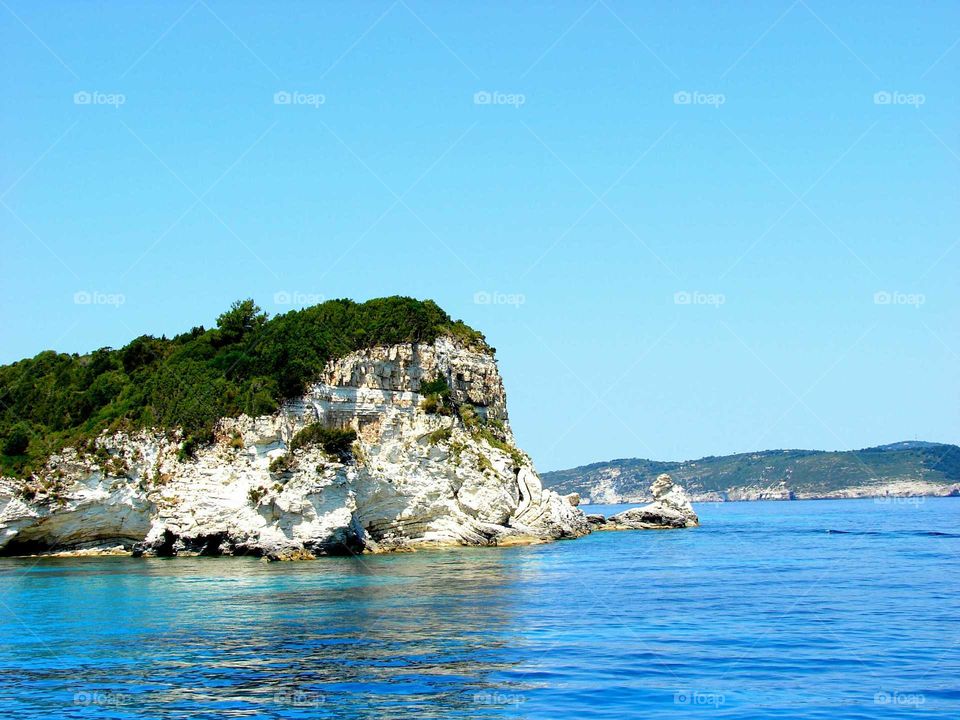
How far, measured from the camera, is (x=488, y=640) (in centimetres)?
2845

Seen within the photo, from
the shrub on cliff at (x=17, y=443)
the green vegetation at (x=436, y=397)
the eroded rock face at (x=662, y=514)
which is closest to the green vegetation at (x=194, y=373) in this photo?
the shrub on cliff at (x=17, y=443)

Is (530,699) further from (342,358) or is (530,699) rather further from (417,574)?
(342,358)

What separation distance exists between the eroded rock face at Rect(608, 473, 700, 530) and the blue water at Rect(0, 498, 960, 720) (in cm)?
4327

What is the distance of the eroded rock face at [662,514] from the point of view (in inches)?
3767

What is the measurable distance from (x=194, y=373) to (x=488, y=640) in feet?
150

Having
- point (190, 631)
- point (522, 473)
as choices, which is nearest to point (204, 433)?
point (522, 473)

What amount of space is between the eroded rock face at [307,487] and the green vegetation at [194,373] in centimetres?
130

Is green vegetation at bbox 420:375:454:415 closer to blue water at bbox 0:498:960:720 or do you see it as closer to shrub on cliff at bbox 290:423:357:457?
shrub on cliff at bbox 290:423:357:457

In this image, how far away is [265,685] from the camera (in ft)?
75.1

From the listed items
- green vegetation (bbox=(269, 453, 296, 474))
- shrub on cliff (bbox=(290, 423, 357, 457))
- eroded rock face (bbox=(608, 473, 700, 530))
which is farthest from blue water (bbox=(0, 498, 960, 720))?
eroded rock face (bbox=(608, 473, 700, 530))

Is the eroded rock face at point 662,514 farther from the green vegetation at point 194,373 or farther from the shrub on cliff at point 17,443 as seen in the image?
the shrub on cliff at point 17,443

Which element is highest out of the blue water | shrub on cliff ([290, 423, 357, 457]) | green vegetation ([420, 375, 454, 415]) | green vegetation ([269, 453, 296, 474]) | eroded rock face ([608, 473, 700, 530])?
green vegetation ([420, 375, 454, 415])

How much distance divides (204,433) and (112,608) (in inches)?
1054

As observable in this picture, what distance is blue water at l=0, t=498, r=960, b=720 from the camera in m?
21.3
